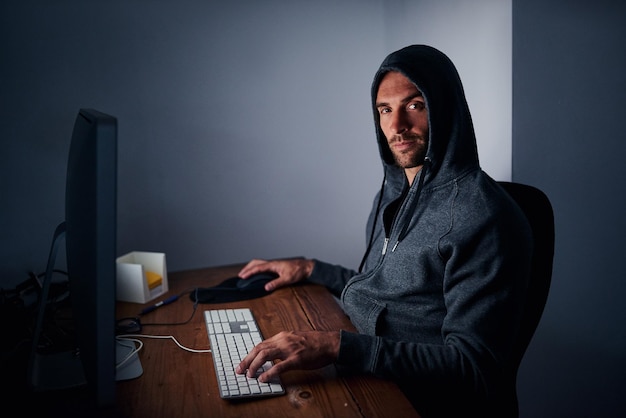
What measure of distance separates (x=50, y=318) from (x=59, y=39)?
831 millimetres

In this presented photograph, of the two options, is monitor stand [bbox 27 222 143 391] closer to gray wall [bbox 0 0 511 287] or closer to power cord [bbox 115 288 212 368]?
power cord [bbox 115 288 212 368]

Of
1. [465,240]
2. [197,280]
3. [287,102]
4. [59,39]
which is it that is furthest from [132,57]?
[465,240]

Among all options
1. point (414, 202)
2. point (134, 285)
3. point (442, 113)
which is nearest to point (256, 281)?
point (134, 285)

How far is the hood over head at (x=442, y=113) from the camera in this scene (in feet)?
4.03

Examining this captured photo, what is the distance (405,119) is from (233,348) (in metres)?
0.69

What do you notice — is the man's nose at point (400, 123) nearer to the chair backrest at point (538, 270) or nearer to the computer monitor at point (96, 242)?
the chair backrest at point (538, 270)

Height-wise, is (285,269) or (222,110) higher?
(222,110)

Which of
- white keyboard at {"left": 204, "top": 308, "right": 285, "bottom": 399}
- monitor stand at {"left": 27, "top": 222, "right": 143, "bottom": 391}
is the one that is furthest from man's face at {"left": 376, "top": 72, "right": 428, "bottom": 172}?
monitor stand at {"left": 27, "top": 222, "right": 143, "bottom": 391}

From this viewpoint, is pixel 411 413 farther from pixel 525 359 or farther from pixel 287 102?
pixel 287 102

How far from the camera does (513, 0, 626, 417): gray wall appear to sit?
148cm

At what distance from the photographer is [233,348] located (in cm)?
116

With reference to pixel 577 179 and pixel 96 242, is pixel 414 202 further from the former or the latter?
pixel 96 242

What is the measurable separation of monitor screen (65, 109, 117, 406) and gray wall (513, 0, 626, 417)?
44.9 inches

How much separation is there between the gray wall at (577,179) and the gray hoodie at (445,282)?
350 mm
